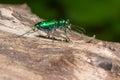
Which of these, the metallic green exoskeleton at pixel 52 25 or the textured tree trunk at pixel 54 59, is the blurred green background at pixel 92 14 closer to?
the metallic green exoskeleton at pixel 52 25

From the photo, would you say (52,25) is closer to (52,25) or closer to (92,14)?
(52,25)

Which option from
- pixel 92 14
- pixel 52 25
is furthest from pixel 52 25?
pixel 92 14

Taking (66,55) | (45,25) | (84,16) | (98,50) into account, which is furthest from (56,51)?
(84,16)

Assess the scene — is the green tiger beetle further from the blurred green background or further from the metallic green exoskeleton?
the blurred green background

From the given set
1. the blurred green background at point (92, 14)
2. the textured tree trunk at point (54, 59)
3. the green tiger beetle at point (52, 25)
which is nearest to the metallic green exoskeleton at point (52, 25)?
the green tiger beetle at point (52, 25)

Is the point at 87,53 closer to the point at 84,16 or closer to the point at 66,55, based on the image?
the point at 66,55

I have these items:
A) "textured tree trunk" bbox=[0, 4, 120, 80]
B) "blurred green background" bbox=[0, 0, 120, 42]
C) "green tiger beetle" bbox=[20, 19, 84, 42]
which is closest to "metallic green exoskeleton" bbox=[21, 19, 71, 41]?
"green tiger beetle" bbox=[20, 19, 84, 42]
